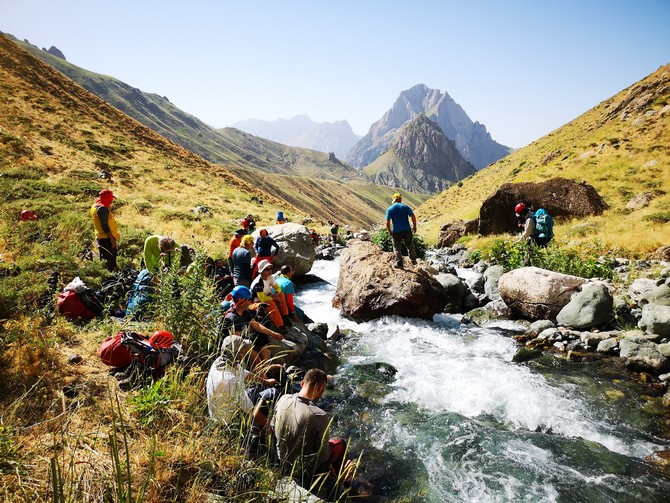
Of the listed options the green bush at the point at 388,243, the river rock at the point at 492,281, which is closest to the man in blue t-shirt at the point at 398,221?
the green bush at the point at 388,243

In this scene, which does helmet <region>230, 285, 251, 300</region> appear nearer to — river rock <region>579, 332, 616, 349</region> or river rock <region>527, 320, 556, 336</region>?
river rock <region>527, 320, 556, 336</region>

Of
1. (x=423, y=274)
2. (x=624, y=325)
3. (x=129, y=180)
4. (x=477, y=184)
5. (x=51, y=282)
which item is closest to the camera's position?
(x=51, y=282)

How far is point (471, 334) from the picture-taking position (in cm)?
1093

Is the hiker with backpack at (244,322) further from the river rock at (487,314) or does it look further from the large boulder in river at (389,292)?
the river rock at (487,314)

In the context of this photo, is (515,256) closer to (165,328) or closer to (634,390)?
(634,390)

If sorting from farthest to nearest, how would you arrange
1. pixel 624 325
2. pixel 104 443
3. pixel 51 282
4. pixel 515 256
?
pixel 515 256 < pixel 624 325 < pixel 51 282 < pixel 104 443

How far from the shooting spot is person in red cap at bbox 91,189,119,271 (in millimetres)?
10016

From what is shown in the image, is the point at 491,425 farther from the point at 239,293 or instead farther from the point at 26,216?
the point at 26,216

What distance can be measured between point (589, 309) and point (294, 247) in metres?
11.7

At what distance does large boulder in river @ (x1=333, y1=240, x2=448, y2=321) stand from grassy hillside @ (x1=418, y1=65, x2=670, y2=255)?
26.2ft

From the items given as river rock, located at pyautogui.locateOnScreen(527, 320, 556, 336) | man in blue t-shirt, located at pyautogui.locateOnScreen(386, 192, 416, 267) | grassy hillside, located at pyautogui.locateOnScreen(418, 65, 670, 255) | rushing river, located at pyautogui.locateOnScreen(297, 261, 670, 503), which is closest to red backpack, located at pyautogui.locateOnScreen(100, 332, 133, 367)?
rushing river, located at pyautogui.locateOnScreen(297, 261, 670, 503)

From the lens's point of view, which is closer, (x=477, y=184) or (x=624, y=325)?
(x=624, y=325)

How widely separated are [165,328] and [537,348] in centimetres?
941

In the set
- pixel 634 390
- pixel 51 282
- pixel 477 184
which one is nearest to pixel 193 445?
pixel 51 282
